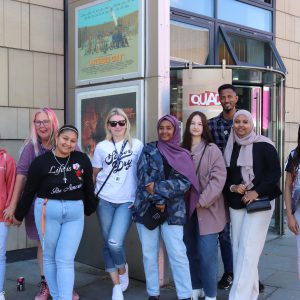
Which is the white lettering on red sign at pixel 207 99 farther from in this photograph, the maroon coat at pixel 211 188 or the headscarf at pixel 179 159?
the headscarf at pixel 179 159

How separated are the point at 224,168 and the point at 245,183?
221 millimetres

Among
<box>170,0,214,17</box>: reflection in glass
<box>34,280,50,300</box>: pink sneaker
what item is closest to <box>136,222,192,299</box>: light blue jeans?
<box>34,280,50,300</box>: pink sneaker

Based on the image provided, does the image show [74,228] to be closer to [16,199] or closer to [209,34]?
[16,199]

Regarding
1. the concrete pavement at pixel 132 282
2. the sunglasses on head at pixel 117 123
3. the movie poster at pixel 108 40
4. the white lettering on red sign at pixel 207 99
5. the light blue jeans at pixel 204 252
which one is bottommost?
the concrete pavement at pixel 132 282

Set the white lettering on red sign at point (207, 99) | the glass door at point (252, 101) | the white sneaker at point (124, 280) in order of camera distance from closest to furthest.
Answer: the white sneaker at point (124, 280) < the white lettering on red sign at point (207, 99) < the glass door at point (252, 101)

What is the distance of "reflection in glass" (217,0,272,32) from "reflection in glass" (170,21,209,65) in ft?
1.90

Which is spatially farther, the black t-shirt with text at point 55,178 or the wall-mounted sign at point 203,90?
the wall-mounted sign at point 203,90

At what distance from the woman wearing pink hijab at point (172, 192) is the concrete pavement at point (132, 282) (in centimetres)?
66

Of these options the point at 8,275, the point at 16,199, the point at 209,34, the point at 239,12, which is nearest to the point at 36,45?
the point at 16,199

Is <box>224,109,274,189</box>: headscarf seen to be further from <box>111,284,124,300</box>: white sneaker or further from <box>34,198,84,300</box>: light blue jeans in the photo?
<box>111,284,124,300</box>: white sneaker

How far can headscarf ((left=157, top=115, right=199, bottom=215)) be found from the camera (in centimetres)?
397

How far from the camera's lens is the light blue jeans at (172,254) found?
4.00 m

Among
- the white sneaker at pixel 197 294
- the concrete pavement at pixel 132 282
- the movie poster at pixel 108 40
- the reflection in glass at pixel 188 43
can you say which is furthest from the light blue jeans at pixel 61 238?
the reflection in glass at pixel 188 43

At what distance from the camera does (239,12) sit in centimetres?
853
